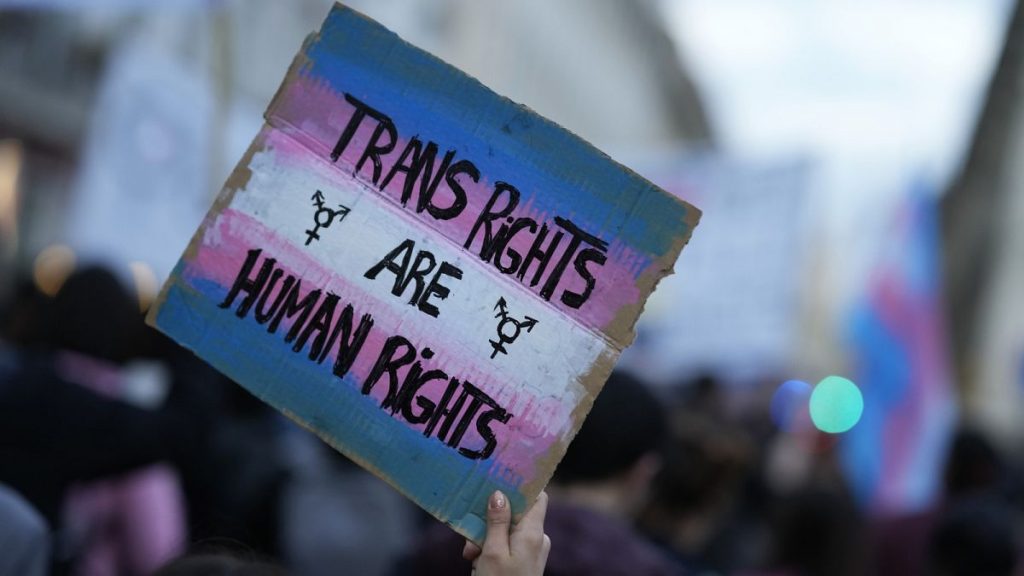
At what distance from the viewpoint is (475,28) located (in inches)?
907

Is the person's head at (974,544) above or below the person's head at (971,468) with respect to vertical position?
below

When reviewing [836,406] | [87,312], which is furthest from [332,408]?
[836,406]

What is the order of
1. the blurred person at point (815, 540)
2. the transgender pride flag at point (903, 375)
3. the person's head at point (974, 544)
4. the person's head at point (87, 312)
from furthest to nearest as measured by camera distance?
the transgender pride flag at point (903, 375) → the blurred person at point (815, 540) → the person's head at point (974, 544) → the person's head at point (87, 312)

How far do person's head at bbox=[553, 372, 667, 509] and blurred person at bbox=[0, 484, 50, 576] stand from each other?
1066 mm

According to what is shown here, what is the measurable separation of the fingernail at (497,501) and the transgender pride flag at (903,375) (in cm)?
432

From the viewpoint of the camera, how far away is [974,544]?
13.4ft

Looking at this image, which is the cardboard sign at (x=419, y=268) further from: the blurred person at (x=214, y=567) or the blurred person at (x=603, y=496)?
the blurred person at (x=603, y=496)

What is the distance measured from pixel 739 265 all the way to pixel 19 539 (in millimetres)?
6061

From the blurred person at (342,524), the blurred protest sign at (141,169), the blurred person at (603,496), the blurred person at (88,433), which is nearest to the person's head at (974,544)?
the blurred person at (603,496)

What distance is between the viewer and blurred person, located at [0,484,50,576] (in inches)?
92.1

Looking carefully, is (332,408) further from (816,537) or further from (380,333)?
(816,537)

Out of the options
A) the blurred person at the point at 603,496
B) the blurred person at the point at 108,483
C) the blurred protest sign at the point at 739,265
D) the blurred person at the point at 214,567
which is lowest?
the blurred person at the point at 108,483

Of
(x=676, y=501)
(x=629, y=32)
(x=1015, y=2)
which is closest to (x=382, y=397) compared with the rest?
(x=676, y=501)

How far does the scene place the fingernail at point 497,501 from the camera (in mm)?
1937
